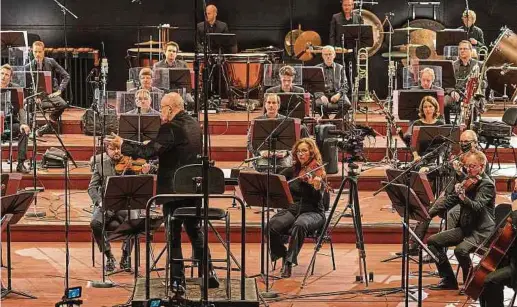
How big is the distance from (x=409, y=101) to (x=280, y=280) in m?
3.46

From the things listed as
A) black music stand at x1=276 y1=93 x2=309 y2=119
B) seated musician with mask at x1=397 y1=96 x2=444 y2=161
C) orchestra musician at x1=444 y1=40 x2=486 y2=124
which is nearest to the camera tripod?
seated musician with mask at x1=397 y1=96 x2=444 y2=161

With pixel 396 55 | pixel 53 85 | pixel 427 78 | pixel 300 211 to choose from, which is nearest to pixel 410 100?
pixel 427 78

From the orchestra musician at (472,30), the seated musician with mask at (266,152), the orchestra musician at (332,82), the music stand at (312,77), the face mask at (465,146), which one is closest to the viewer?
the face mask at (465,146)

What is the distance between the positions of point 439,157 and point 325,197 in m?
2.11

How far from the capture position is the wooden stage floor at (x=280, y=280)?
8.75 meters

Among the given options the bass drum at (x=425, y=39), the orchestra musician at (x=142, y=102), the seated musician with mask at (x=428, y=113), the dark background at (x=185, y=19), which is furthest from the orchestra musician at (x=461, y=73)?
the orchestra musician at (x=142, y=102)

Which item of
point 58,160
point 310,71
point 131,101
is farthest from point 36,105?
point 310,71

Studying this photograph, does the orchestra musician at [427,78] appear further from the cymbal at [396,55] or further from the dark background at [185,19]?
the dark background at [185,19]

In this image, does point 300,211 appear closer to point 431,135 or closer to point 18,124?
point 431,135

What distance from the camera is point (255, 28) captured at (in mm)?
17516

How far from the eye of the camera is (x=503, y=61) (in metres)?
15.4

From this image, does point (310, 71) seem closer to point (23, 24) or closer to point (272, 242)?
point (272, 242)

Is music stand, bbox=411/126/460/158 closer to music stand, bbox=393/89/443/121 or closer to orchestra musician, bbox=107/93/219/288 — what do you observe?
music stand, bbox=393/89/443/121

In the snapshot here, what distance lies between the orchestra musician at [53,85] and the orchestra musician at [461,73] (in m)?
5.22
